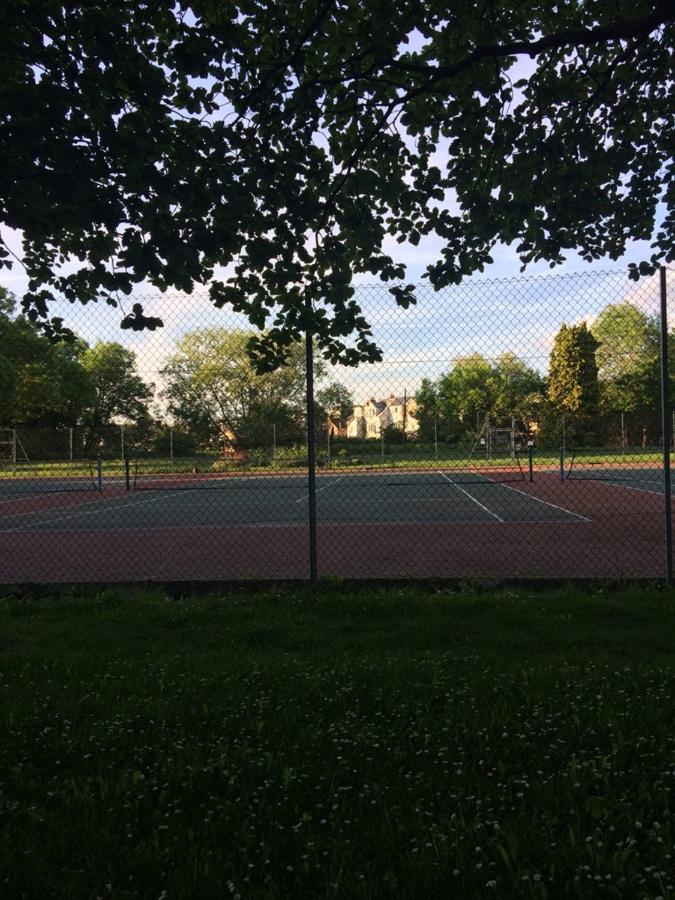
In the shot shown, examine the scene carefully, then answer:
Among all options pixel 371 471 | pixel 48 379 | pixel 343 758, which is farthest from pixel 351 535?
pixel 48 379

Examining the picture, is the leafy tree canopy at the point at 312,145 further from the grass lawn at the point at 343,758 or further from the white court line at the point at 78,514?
the white court line at the point at 78,514

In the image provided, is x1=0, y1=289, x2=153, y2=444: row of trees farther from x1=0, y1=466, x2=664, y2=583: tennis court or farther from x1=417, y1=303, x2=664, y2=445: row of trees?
x1=417, y1=303, x2=664, y2=445: row of trees

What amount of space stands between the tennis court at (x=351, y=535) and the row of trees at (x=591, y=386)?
1004 millimetres

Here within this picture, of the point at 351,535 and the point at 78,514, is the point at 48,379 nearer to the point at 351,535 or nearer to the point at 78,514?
the point at 78,514

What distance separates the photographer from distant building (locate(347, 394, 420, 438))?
7.87m

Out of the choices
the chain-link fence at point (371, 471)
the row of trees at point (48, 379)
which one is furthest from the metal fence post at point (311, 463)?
the row of trees at point (48, 379)

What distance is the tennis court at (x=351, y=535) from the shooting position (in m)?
8.37

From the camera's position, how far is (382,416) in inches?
362

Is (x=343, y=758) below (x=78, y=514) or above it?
above

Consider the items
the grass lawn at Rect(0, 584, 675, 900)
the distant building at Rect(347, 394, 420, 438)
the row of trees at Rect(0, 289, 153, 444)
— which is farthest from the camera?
the row of trees at Rect(0, 289, 153, 444)

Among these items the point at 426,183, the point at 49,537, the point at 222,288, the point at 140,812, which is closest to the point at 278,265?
the point at 222,288

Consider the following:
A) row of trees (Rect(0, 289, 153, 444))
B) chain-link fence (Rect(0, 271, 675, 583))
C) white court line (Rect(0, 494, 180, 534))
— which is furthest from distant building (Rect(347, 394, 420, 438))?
row of trees (Rect(0, 289, 153, 444))

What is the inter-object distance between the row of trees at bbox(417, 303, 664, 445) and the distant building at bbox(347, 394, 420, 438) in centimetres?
22

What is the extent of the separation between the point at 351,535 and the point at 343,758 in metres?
8.95
